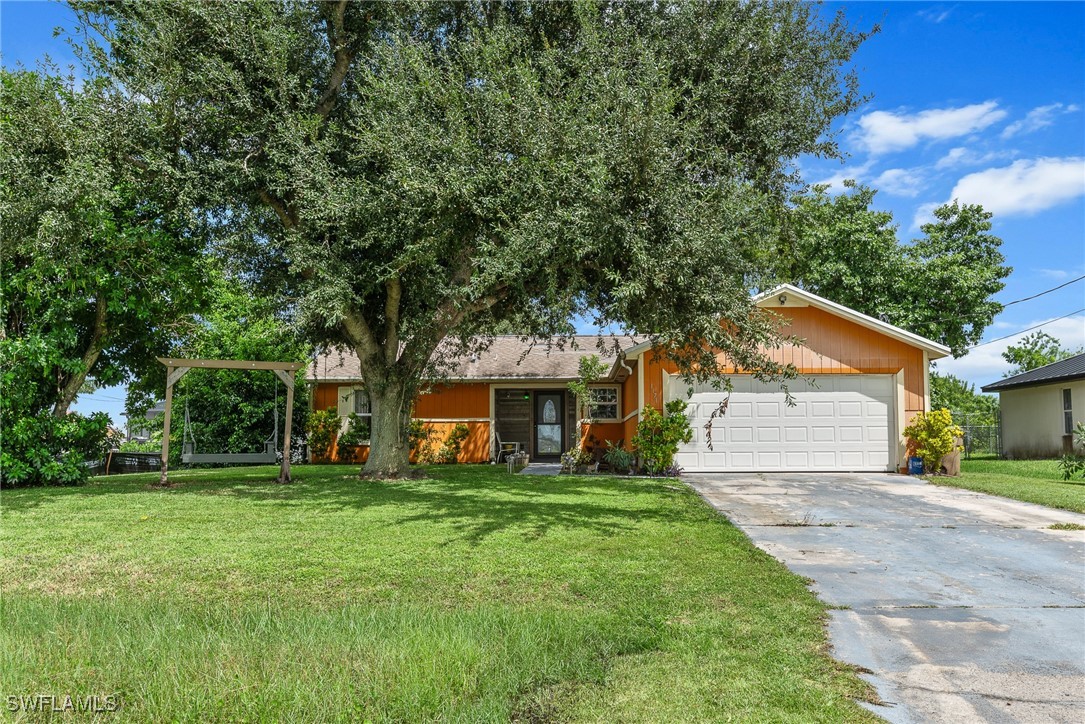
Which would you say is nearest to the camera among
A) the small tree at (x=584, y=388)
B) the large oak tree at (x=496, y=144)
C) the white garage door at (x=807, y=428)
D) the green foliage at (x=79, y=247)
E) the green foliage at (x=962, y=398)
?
the large oak tree at (x=496, y=144)

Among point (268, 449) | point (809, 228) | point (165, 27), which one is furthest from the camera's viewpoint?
point (809, 228)

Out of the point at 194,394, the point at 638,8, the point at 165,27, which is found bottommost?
the point at 194,394

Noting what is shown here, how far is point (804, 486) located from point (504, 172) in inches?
317

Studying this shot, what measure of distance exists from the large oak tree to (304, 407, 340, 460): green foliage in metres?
8.27

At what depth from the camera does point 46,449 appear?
517 inches

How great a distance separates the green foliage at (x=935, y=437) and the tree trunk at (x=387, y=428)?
11015 millimetres

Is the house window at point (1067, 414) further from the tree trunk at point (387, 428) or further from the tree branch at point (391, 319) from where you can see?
the tree branch at point (391, 319)

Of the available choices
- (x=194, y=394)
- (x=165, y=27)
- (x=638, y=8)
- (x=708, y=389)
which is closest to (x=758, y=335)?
(x=638, y=8)

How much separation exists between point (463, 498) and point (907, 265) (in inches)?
792

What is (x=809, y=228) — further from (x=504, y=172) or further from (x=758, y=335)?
(x=504, y=172)

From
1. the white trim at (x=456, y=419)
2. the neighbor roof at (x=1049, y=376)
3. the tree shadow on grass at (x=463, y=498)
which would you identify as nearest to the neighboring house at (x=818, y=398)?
the tree shadow on grass at (x=463, y=498)

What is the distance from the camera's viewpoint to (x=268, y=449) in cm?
1861

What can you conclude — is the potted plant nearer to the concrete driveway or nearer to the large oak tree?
the large oak tree

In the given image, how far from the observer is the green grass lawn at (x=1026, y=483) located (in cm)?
1069
